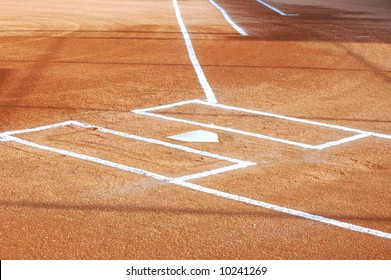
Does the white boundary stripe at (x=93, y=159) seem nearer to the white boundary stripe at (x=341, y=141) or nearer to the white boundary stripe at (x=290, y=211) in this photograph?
the white boundary stripe at (x=290, y=211)

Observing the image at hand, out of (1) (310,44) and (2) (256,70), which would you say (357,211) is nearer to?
(2) (256,70)

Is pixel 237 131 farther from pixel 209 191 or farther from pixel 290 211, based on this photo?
pixel 290 211

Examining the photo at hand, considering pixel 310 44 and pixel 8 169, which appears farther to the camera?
pixel 310 44

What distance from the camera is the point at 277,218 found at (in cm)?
713

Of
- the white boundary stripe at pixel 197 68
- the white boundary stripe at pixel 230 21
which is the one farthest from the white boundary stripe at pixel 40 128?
the white boundary stripe at pixel 230 21

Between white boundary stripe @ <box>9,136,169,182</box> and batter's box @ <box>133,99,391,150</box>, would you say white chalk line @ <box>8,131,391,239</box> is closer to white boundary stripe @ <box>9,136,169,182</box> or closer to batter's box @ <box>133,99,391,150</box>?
white boundary stripe @ <box>9,136,169,182</box>

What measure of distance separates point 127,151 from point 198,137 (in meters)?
1.09

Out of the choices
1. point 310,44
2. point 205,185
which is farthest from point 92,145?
point 310,44

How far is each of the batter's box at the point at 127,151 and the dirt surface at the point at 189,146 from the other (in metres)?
0.03

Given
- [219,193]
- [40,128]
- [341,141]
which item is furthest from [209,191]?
[40,128]

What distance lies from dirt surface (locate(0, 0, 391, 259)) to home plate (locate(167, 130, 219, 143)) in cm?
14

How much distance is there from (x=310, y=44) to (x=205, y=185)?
34.7 feet

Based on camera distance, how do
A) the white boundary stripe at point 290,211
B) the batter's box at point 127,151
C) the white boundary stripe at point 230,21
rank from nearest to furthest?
the white boundary stripe at point 290,211
the batter's box at point 127,151
the white boundary stripe at point 230,21

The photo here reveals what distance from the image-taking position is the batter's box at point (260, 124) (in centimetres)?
979
